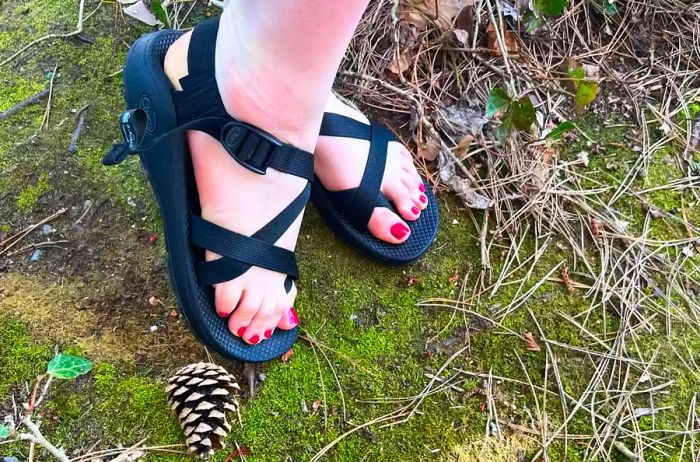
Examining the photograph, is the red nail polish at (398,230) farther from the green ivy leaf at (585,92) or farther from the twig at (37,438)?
the twig at (37,438)

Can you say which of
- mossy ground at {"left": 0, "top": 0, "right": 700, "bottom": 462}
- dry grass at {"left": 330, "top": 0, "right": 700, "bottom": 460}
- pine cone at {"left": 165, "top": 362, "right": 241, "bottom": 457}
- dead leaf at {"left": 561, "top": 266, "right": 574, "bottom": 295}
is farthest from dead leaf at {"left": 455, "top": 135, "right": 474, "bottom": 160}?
pine cone at {"left": 165, "top": 362, "right": 241, "bottom": 457}

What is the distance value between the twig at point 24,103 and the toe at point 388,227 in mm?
859

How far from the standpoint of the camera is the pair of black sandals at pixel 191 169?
0.99m

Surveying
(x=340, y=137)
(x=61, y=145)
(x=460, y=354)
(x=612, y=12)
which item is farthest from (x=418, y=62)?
(x=61, y=145)

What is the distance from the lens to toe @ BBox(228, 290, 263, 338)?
105 cm

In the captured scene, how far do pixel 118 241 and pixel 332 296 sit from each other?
1.53 ft

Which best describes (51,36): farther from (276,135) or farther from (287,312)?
(287,312)

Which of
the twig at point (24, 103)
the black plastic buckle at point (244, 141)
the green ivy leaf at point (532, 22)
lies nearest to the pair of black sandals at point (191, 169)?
the black plastic buckle at point (244, 141)

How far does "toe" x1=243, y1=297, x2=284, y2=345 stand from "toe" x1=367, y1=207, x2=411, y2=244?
0.95 feet

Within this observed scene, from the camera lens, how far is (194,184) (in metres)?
1.09

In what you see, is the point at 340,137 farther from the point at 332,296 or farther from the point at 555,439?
the point at 555,439

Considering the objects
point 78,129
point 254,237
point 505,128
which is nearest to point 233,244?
point 254,237

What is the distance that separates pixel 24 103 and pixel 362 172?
0.83m

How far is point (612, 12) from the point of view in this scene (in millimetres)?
1567
